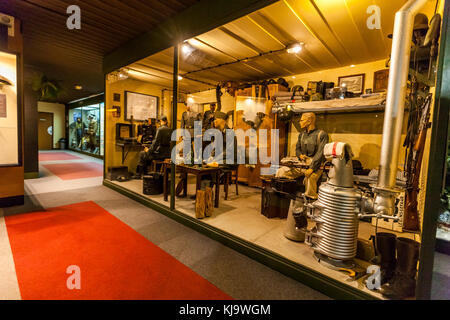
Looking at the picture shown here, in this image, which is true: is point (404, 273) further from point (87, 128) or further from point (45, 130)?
point (45, 130)

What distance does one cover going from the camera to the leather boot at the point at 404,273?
1604mm

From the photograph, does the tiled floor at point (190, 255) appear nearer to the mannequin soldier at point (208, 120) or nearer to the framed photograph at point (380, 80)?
the mannequin soldier at point (208, 120)

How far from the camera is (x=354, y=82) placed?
439 cm

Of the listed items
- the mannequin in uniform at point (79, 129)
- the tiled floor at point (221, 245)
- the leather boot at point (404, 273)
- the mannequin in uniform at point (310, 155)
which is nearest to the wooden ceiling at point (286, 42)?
the mannequin in uniform at point (310, 155)

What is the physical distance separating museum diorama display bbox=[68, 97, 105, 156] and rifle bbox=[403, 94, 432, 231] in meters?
10.9

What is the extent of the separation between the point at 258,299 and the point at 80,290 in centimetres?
141

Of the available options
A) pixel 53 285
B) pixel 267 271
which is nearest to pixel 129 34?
pixel 53 285

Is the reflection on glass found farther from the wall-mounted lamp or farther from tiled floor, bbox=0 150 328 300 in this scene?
the wall-mounted lamp

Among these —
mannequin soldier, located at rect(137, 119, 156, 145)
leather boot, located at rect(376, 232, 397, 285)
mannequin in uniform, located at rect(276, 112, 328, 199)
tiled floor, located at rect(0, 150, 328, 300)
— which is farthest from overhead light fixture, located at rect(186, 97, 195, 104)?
leather boot, located at rect(376, 232, 397, 285)

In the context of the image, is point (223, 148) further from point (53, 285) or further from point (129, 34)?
point (53, 285)

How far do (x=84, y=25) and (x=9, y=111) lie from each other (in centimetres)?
180

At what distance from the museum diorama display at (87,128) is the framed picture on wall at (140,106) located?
15.0 ft

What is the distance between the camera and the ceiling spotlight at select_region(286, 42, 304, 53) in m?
3.66

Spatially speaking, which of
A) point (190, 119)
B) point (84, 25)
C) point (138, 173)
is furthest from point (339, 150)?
point (138, 173)
